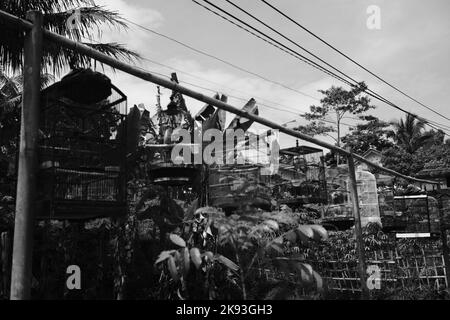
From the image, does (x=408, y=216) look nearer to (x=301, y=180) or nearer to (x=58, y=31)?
(x=301, y=180)

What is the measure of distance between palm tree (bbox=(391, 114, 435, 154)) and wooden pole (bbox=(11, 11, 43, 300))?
30.4 m

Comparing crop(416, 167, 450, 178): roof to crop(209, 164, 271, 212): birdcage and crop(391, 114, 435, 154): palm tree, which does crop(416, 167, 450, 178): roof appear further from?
crop(391, 114, 435, 154): palm tree

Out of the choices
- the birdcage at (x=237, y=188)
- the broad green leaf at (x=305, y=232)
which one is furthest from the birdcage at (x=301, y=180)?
the broad green leaf at (x=305, y=232)

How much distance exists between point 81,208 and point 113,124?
1.24 meters

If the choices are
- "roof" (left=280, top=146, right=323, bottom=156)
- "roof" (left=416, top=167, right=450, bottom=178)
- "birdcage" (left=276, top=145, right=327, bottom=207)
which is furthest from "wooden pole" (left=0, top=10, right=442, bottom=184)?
"roof" (left=416, top=167, right=450, bottom=178)

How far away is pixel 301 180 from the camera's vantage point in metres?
7.43

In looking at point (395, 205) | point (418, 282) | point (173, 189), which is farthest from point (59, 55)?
point (418, 282)

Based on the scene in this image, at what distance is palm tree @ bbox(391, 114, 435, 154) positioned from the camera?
3086cm

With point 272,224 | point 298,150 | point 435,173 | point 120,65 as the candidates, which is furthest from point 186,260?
point 435,173

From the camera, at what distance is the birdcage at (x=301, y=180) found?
7.24 m

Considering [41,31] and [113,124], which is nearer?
[41,31]

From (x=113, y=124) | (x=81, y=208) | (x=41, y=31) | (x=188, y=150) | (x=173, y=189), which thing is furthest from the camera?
(x=173, y=189)
